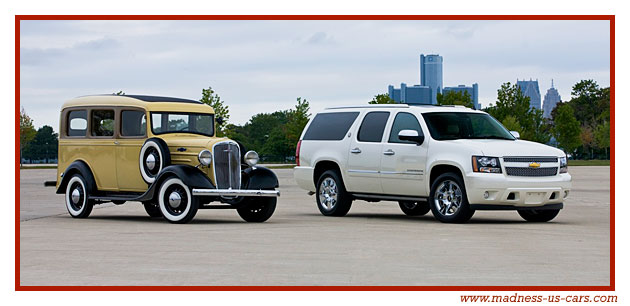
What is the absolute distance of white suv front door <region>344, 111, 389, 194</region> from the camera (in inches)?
779

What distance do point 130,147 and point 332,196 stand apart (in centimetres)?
406

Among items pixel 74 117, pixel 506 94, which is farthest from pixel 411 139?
pixel 506 94

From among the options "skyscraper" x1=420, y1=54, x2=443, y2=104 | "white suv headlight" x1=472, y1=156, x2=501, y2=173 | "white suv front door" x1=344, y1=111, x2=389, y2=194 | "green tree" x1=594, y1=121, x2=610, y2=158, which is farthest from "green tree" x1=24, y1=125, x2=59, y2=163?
"white suv headlight" x1=472, y1=156, x2=501, y2=173

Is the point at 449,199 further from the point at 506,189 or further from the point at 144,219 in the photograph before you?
the point at 144,219

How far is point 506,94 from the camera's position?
9119 centimetres

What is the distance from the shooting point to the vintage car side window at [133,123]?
1919 centimetres

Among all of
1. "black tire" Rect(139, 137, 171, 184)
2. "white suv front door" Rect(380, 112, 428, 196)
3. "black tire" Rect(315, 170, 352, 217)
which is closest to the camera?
"black tire" Rect(139, 137, 171, 184)

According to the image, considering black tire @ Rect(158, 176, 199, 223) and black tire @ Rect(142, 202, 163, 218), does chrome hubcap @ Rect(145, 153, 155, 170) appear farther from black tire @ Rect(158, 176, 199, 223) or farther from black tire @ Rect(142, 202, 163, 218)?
black tire @ Rect(142, 202, 163, 218)

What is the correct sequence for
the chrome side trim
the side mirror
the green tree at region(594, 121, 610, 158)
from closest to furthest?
the side mirror → the chrome side trim → the green tree at region(594, 121, 610, 158)

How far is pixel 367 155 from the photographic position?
19969mm

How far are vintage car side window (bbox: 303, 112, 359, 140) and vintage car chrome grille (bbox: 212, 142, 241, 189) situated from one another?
10.0ft

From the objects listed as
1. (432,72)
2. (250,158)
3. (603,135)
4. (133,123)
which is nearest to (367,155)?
(250,158)

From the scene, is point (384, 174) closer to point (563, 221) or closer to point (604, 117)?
point (563, 221)

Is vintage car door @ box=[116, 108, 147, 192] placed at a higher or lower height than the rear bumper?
higher
